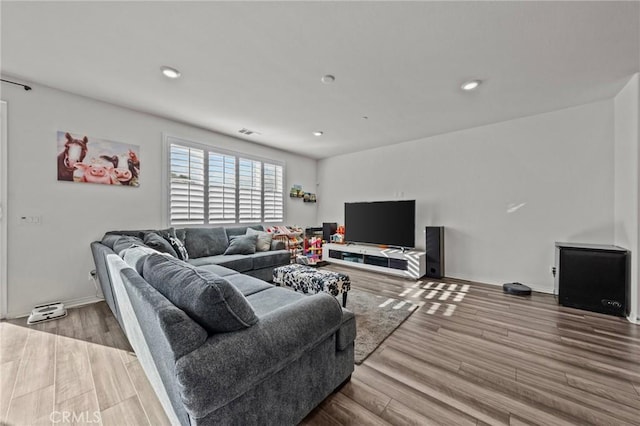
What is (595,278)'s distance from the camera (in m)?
2.80

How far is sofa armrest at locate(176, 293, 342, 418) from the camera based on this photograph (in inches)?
35.1

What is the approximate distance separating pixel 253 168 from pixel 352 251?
267 cm

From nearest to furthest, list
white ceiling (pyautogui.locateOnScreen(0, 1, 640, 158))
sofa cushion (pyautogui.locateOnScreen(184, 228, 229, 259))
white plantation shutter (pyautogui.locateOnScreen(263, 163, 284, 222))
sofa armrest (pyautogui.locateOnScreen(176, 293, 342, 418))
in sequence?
sofa armrest (pyautogui.locateOnScreen(176, 293, 342, 418))
white ceiling (pyautogui.locateOnScreen(0, 1, 640, 158))
sofa cushion (pyautogui.locateOnScreen(184, 228, 229, 259))
white plantation shutter (pyautogui.locateOnScreen(263, 163, 284, 222))

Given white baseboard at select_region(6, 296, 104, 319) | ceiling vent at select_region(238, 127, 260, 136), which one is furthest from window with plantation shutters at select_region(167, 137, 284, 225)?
white baseboard at select_region(6, 296, 104, 319)

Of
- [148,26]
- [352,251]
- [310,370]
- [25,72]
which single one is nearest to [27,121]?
[25,72]

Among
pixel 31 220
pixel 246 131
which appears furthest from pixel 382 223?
pixel 31 220

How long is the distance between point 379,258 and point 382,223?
69 centimetres

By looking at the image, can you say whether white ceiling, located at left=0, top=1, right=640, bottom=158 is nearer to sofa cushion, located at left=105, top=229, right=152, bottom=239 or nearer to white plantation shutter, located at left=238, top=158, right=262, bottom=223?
white plantation shutter, located at left=238, top=158, right=262, bottom=223

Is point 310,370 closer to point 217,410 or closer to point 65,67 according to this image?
point 217,410

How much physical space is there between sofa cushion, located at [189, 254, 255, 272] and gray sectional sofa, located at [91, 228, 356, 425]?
1873mm

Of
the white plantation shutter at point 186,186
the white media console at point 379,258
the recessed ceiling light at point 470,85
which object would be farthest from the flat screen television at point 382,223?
the white plantation shutter at point 186,186

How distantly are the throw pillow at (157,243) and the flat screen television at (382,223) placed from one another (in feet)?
11.0

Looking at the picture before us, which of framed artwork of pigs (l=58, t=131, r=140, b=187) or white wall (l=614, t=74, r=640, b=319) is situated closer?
white wall (l=614, t=74, r=640, b=319)

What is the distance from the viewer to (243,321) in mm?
1101
